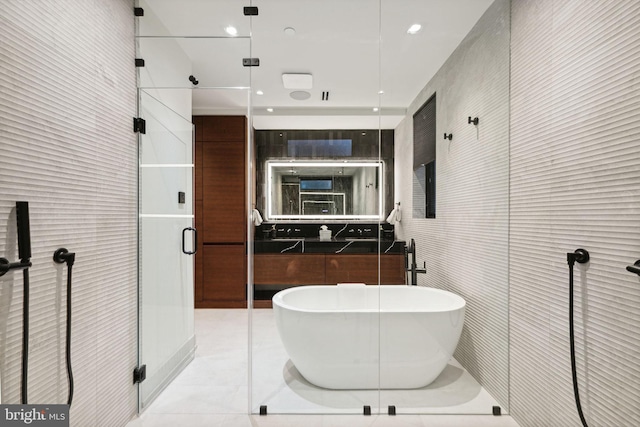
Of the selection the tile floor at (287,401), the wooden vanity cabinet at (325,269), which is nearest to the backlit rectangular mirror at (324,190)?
the wooden vanity cabinet at (325,269)

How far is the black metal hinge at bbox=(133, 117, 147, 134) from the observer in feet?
6.50

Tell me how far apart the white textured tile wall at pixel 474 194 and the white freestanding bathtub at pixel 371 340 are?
222 millimetres

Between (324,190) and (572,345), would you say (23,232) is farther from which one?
(572,345)

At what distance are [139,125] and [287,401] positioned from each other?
2.20m

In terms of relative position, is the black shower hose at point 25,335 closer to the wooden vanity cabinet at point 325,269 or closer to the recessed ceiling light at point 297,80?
the wooden vanity cabinet at point 325,269

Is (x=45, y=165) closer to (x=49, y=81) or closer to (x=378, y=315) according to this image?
(x=49, y=81)

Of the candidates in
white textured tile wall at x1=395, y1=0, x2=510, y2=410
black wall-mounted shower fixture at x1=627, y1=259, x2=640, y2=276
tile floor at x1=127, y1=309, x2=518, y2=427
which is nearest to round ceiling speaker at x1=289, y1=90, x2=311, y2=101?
white textured tile wall at x1=395, y1=0, x2=510, y2=410

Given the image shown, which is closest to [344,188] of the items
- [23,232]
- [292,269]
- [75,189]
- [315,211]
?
[315,211]

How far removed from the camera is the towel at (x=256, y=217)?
2100 mm

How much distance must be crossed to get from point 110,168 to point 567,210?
2649mm

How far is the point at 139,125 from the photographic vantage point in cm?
200

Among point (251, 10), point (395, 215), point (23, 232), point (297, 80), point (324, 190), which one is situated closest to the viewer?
point (23, 232)

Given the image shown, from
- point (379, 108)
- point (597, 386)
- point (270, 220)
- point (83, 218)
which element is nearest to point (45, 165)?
point (83, 218)

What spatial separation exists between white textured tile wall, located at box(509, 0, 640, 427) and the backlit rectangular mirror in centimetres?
94
